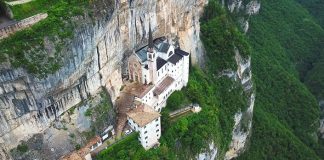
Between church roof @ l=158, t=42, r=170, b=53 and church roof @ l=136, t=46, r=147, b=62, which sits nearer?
church roof @ l=136, t=46, r=147, b=62

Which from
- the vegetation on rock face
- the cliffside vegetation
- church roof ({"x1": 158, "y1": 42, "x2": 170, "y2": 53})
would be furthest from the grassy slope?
the vegetation on rock face

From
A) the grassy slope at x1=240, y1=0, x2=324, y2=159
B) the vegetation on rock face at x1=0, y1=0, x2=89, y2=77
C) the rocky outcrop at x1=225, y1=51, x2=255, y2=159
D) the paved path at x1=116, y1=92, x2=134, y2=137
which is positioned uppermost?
the vegetation on rock face at x1=0, y1=0, x2=89, y2=77

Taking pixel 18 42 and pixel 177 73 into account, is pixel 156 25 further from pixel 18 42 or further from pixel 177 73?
pixel 18 42

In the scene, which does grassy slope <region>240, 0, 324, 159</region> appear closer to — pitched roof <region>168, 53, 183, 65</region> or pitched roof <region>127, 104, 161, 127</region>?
pitched roof <region>168, 53, 183, 65</region>

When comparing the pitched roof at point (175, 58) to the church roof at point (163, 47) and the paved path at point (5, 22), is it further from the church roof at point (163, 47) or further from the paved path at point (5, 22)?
the paved path at point (5, 22)

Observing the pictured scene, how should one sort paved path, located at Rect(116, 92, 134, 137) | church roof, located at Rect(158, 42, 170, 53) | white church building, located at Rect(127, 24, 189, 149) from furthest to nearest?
1. church roof, located at Rect(158, 42, 170, 53)
2. paved path, located at Rect(116, 92, 134, 137)
3. white church building, located at Rect(127, 24, 189, 149)

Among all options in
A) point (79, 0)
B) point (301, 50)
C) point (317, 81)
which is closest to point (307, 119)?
point (317, 81)
